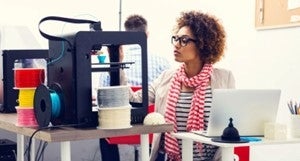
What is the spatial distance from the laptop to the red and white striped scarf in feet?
1.01

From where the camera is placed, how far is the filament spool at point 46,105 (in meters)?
1.57

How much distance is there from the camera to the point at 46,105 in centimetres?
158

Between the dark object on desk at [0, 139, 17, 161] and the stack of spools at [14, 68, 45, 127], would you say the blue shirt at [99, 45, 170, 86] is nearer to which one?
the dark object on desk at [0, 139, 17, 161]

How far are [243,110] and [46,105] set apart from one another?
2.50ft

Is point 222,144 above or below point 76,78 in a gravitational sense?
below

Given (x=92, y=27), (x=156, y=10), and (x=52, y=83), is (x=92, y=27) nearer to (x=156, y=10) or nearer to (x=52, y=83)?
(x=52, y=83)

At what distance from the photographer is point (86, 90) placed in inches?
63.0

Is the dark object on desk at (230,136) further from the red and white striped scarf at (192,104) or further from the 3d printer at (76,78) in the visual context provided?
the red and white striped scarf at (192,104)

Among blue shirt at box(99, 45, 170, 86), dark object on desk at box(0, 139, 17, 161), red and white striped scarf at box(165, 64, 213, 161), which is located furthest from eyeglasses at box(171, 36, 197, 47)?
dark object on desk at box(0, 139, 17, 161)

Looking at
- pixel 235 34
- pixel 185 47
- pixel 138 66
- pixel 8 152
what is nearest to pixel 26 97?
pixel 185 47

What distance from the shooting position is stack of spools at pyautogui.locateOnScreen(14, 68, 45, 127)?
168 centimetres

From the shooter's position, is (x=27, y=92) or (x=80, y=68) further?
(x=27, y=92)

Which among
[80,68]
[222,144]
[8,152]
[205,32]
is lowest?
[8,152]

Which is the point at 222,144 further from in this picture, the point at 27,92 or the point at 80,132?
the point at 27,92
